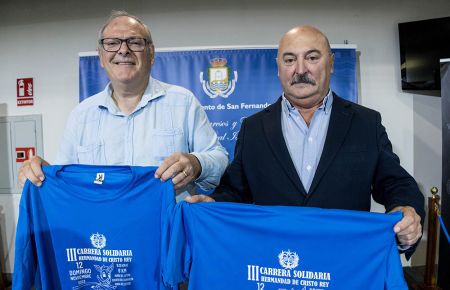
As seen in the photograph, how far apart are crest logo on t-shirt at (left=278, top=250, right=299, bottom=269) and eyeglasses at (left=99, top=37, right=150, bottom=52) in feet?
3.85

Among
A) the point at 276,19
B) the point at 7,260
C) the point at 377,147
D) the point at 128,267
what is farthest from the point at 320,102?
the point at 7,260

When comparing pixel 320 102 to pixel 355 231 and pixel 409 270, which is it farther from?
pixel 409 270

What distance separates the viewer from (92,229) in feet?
4.68

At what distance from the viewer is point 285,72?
1.59 meters

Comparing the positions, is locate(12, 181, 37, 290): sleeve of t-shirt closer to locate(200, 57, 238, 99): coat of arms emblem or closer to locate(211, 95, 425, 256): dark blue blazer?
locate(211, 95, 425, 256): dark blue blazer

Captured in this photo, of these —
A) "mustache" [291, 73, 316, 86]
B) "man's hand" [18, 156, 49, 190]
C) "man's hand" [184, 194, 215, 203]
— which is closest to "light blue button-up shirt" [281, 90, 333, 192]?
"mustache" [291, 73, 316, 86]

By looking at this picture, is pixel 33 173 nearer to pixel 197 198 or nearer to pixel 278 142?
pixel 197 198

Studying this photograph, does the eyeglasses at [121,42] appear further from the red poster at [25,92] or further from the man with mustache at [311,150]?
the red poster at [25,92]

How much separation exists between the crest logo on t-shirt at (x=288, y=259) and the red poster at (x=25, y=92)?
12.1 feet

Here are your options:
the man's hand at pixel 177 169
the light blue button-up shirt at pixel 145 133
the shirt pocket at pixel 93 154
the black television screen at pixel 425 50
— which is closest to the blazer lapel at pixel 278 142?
the light blue button-up shirt at pixel 145 133

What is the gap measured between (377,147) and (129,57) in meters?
1.26

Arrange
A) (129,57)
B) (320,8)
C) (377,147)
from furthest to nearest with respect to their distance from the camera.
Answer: (320,8)
(129,57)
(377,147)

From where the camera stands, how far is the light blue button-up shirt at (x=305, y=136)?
1538mm

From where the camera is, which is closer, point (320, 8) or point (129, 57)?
point (129, 57)
